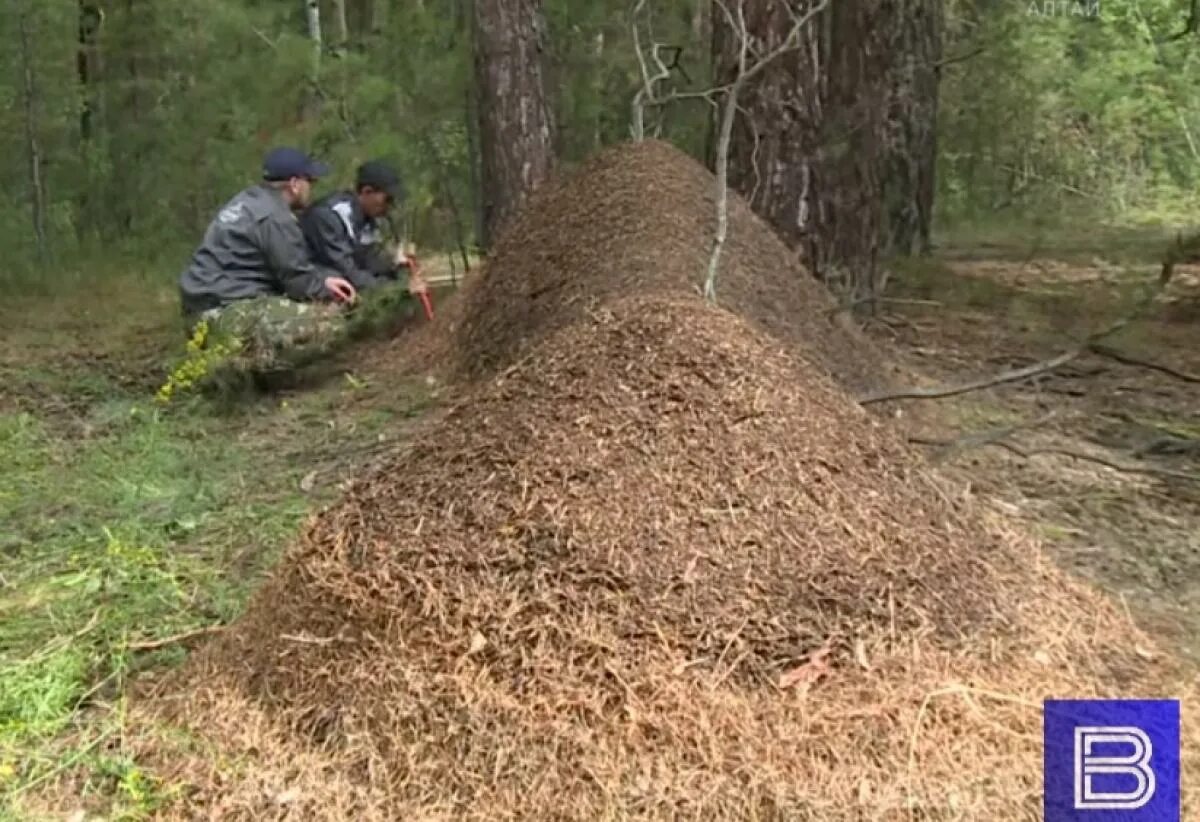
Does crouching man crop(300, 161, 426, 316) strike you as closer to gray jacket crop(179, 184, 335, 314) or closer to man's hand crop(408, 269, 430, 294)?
man's hand crop(408, 269, 430, 294)

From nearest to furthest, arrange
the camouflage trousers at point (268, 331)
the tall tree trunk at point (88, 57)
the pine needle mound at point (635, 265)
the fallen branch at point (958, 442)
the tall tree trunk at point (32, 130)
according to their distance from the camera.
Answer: the fallen branch at point (958, 442)
the pine needle mound at point (635, 265)
the camouflage trousers at point (268, 331)
the tall tree trunk at point (32, 130)
the tall tree trunk at point (88, 57)

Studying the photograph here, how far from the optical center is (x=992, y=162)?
54.1ft

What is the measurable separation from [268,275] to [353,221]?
0.58 meters

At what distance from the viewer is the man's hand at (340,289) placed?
7.37 m

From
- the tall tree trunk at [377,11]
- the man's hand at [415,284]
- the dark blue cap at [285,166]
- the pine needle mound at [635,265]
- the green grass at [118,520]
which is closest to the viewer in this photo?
the green grass at [118,520]

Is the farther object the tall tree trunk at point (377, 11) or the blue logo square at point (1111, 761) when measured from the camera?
the tall tree trunk at point (377, 11)

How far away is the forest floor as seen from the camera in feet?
11.6

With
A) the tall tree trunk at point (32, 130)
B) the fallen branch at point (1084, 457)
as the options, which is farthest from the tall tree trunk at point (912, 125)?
the tall tree trunk at point (32, 130)

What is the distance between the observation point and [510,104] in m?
8.51

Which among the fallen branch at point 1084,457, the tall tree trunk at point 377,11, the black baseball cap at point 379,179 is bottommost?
the fallen branch at point 1084,457

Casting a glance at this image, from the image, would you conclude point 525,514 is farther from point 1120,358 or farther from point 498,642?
point 1120,358

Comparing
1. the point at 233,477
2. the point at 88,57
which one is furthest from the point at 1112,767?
the point at 88,57

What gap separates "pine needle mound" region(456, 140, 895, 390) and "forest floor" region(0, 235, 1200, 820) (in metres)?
0.49

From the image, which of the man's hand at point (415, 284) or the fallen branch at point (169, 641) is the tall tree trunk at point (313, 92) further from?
the fallen branch at point (169, 641)
